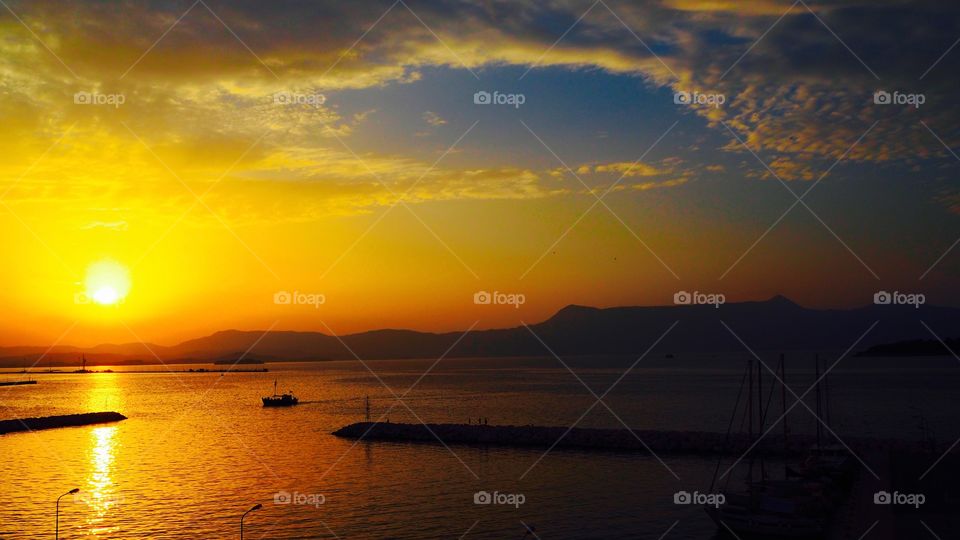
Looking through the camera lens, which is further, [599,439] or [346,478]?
[599,439]

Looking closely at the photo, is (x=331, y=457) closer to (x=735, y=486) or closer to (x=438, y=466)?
(x=438, y=466)

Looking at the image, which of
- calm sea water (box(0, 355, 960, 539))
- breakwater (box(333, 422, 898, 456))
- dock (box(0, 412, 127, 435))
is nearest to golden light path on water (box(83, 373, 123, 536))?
calm sea water (box(0, 355, 960, 539))

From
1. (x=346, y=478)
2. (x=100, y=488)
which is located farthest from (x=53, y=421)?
(x=346, y=478)

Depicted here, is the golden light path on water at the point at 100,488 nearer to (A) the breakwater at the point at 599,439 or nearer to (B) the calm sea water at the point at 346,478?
(B) the calm sea water at the point at 346,478

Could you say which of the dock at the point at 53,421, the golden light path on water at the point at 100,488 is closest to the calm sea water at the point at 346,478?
the golden light path on water at the point at 100,488

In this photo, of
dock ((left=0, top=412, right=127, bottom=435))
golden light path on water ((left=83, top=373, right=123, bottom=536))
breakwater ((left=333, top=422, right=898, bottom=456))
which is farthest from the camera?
dock ((left=0, top=412, right=127, bottom=435))

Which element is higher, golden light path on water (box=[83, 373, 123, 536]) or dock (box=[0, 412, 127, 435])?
dock (box=[0, 412, 127, 435])

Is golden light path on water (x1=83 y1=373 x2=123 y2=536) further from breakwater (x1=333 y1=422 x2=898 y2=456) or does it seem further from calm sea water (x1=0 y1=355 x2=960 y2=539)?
breakwater (x1=333 y1=422 x2=898 y2=456)

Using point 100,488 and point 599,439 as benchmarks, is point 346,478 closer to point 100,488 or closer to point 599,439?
point 100,488
